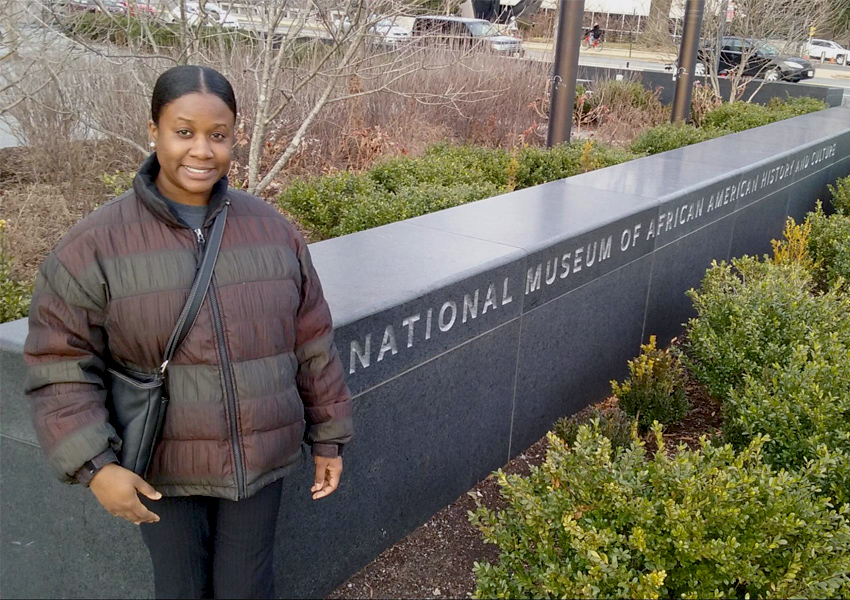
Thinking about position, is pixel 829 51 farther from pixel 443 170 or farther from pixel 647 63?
pixel 443 170

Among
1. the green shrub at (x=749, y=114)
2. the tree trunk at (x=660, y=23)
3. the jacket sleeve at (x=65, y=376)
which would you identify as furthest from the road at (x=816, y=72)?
the jacket sleeve at (x=65, y=376)

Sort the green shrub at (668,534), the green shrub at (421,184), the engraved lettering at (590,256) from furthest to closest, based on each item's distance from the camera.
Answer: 1. the green shrub at (421,184)
2. the engraved lettering at (590,256)
3. the green shrub at (668,534)

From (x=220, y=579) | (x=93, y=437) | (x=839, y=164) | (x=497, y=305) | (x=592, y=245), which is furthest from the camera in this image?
(x=839, y=164)

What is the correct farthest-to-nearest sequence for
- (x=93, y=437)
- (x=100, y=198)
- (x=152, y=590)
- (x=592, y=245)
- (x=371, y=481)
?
(x=100, y=198) < (x=592, y=245) < (x=371, y=481) < (x=152, y=590) < (x=93, y=437)

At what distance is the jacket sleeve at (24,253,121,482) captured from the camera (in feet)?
5.81

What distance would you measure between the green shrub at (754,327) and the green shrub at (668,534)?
4.44 ft

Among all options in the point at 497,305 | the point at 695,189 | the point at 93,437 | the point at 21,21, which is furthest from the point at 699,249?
the point at 21,21

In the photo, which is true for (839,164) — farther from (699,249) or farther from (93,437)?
(93,437)

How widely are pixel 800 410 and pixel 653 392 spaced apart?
114 cm

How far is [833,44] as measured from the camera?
46844 mm

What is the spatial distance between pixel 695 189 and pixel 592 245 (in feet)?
5.13

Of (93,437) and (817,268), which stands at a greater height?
(93,437)

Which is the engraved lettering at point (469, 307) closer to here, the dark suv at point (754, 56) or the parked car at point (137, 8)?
the parked car at point (137, 8)

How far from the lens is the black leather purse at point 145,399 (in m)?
1.86
